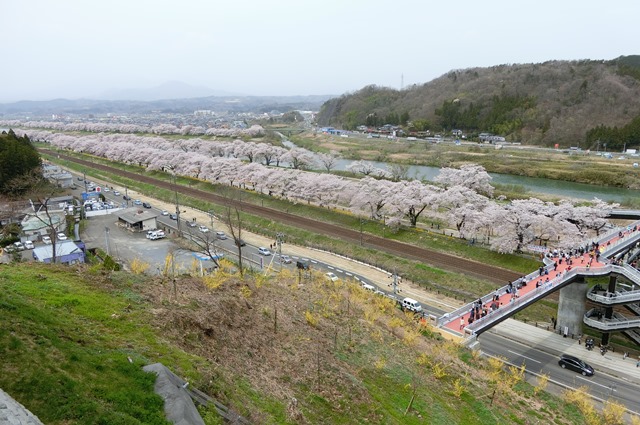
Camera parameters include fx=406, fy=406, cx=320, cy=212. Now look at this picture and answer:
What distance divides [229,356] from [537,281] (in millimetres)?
21896

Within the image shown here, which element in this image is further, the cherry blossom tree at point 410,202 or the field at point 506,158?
the field at point 506,158

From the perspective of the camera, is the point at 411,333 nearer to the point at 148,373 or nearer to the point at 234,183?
the point at 148,373

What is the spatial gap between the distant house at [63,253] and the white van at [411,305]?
2359 centimetres

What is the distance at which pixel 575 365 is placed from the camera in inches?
886

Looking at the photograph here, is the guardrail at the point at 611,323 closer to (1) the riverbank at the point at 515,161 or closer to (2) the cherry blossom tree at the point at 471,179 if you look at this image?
(2) the cherry blossom tree at the point at 471,179

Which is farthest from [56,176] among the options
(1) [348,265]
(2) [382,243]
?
(2) [382,243]

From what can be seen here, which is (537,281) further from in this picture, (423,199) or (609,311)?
(423,199)

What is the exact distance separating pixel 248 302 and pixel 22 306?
788 cm

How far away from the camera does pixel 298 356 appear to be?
13297 mm

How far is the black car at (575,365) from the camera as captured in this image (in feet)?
72.9

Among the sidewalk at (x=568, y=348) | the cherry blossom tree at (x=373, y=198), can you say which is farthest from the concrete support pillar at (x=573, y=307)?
the cherry blossom tree at (x=373, y=198)

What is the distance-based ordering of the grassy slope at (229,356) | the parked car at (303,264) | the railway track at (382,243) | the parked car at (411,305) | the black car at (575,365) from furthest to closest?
the railway track at (382,243), the parked car at (303,264), the parked car at (411,305), the black car at (575,365), the grassy slope at (229,356)

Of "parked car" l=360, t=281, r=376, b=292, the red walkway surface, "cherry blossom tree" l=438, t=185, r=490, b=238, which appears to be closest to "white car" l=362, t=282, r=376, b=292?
"parked car" l=360, t=281, r=376, b=292


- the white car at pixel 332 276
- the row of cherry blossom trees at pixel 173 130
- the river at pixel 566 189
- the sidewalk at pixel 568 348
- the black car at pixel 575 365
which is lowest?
the sidewalk at pixel 568 348
